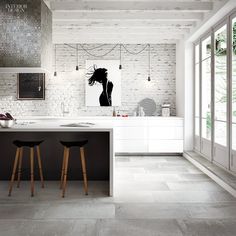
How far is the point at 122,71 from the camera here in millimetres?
8648

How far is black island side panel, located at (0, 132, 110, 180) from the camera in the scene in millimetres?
5195

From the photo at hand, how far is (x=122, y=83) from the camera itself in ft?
28.4

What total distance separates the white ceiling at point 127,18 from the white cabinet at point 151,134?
6.23 feet

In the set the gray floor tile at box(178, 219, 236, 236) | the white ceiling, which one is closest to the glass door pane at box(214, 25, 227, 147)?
the white ceiling

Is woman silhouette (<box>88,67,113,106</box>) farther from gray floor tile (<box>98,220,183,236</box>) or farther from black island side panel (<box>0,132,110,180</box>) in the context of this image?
gray floor tile (<box>98,220,183,236</box>)

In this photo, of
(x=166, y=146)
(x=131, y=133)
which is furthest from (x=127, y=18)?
(x=166, y=146)

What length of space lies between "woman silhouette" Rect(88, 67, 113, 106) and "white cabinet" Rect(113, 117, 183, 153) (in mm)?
848

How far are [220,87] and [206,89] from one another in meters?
1.01

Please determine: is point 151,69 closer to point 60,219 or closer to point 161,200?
point 161,200

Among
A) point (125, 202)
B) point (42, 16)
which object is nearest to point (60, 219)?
point (125, 202)

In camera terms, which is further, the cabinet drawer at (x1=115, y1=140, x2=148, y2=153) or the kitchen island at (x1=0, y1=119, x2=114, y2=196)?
the cabinet drawer at (x1=115, y1=140, x2=148, y2=153)

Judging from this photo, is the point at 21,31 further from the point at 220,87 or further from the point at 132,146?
the point at 132,146

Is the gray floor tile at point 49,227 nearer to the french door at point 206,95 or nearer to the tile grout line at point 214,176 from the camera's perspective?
the tile grout line at point 214,176

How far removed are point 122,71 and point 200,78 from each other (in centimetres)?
216
